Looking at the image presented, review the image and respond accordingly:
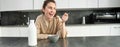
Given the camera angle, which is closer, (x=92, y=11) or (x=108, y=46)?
(x=108, y=46)

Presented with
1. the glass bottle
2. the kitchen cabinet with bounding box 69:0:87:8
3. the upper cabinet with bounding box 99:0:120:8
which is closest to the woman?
the glass bottle

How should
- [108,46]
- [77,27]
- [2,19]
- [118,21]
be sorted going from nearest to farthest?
[108,46] → [77,27] → [118,21] → [2,19]

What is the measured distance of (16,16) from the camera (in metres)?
5.03

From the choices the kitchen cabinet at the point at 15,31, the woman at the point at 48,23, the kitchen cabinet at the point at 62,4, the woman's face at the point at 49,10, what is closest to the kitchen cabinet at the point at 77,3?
the kitchen cabinet at the point at 62,4

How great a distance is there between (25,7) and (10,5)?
335mm

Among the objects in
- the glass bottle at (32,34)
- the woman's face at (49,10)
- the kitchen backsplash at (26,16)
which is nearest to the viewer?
the glass bottle at (32,34)

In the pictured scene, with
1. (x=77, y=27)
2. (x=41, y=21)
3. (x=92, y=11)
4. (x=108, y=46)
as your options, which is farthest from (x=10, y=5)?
(x=108, y=46)

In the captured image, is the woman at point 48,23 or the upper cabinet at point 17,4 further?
the upper cabinet at point 17,4

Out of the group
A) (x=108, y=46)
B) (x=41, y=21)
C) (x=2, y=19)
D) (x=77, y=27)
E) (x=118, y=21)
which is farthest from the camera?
(x=2, y=19)

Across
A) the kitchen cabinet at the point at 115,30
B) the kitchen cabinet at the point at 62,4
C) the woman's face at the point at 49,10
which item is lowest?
the kitchen cabinet at the point at 115,30

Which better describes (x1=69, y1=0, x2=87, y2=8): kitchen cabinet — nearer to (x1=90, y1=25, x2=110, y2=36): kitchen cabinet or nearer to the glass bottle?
(x1=90, y1=25, x2=110, y2=36): kitchen cabinet

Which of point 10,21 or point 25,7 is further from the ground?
point 25,7

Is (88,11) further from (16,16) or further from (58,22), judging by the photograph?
(58,22)

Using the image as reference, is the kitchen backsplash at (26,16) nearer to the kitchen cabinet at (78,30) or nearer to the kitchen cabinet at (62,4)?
the kitchen cabinet at (62,4)
